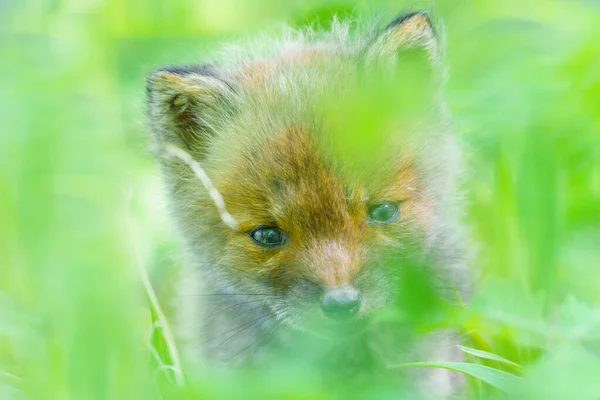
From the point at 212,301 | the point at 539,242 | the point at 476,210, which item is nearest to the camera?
the point at 539,242

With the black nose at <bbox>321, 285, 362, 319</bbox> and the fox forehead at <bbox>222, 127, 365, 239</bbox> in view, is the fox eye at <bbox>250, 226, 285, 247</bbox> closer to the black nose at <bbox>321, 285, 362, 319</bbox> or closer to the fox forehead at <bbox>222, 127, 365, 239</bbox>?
the fox forehead at <bbox>222, 127, 365, 239</bbox>

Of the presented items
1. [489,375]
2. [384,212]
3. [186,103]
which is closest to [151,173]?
[186,103]

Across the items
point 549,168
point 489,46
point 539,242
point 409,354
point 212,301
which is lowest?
point 409,354

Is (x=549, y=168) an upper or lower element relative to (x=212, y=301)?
upper

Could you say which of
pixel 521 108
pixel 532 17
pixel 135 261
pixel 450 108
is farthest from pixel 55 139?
pixel 532 17

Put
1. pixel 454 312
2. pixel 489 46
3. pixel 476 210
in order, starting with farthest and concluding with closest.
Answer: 1. pixel 476 210
2. pixel 489 46
3. pixel 454 312

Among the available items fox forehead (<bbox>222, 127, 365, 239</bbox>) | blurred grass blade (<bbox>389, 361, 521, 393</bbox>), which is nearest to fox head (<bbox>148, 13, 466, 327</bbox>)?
fox forehead (<bbox>222, 127, 365, 239</bbox>)

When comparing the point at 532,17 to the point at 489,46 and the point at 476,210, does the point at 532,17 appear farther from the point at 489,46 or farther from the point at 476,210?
the point at 476,210

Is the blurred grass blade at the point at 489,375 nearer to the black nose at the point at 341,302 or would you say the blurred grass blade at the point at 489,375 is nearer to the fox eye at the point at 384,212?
the black nose at the point at 341,302
